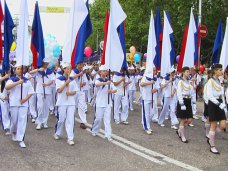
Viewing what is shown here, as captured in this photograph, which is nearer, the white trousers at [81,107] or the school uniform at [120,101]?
the white trousers at [81,107]

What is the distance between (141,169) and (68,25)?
4.04 m

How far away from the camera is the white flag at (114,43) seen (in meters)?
9.30

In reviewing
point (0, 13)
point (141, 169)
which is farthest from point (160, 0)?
point (141, 169)

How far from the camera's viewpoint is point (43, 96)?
11.1 metres

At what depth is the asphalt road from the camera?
6.86 metres

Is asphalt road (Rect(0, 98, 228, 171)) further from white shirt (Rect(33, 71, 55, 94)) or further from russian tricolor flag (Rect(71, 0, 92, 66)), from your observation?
russian tricolor flag (Rect(71, 0, 92, 66))

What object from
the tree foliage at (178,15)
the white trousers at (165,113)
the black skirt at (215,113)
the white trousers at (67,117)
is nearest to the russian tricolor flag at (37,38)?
the white trousers at (67,117)

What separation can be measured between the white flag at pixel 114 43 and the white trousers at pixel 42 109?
8.54 feet

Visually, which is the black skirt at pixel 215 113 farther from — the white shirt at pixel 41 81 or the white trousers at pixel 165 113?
the white shirt at pixel 41 81

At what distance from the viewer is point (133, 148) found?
8211 mm

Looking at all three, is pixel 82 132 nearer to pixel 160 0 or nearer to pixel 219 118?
pixel 219 118

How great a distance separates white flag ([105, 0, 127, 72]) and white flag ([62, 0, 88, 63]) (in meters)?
0.74

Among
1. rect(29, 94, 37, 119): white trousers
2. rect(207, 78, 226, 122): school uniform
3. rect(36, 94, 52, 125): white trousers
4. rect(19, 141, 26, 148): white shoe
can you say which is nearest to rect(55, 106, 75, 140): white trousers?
rect(19, 141, 26, 148): white shoe

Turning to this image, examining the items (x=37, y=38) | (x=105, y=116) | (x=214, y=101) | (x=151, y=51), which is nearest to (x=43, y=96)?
(x=37, y=38)
